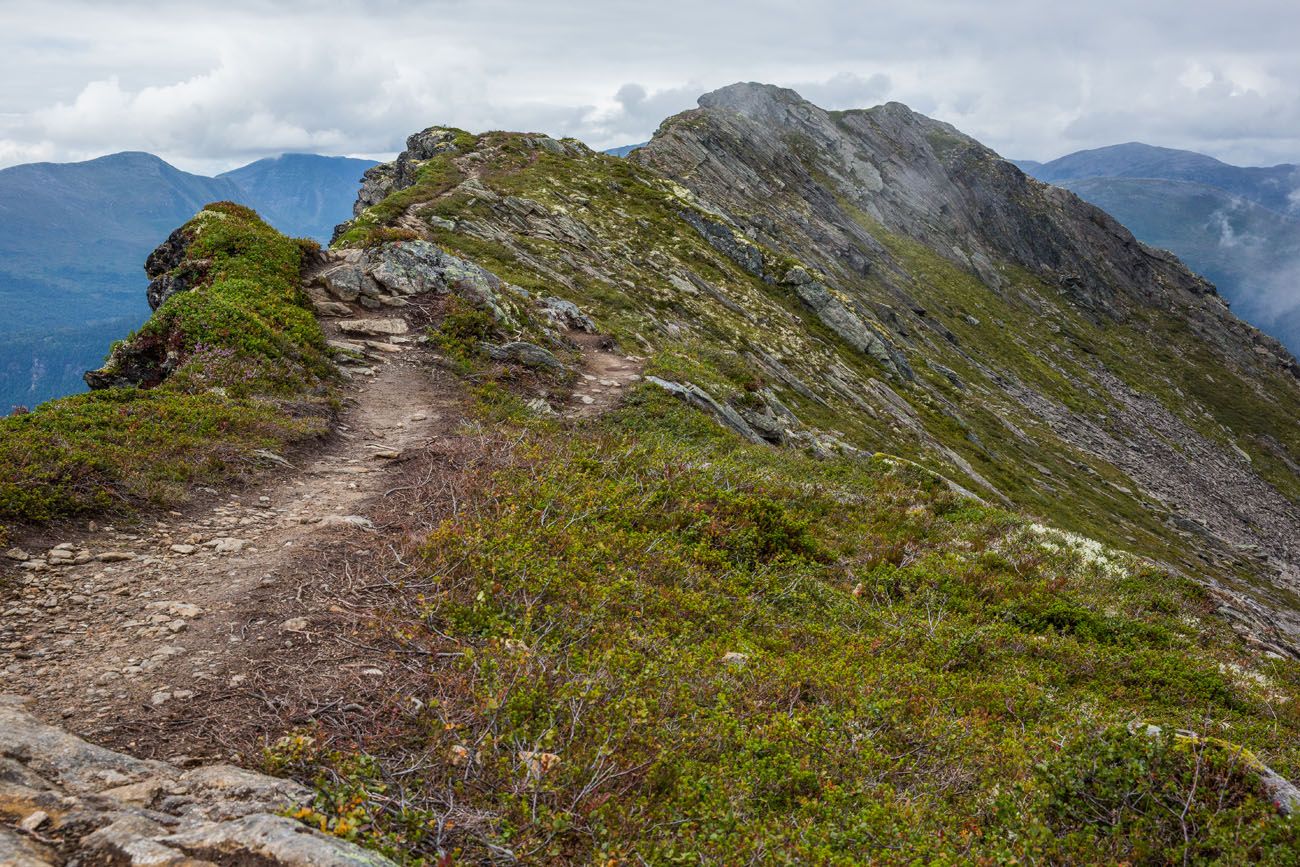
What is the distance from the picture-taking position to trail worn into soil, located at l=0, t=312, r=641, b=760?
20.6ft

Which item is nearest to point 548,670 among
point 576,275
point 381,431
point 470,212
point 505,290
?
point 381,431

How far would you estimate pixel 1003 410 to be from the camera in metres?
77.2

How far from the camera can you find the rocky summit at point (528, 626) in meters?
5.73

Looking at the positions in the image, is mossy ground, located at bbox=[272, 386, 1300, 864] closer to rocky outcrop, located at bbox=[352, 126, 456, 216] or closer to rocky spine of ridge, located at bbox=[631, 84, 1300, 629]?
rocky outcrop, located at bbox=[352, 126, 456, 216]

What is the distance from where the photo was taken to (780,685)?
8469mm

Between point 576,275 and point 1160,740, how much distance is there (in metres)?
37.5

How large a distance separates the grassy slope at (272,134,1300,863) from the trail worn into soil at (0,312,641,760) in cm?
112

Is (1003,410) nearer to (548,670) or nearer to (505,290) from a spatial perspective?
(505,290)

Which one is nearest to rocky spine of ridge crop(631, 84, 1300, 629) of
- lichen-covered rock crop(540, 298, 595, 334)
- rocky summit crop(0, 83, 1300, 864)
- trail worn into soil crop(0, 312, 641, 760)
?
lichen-covered rock crop(540, 298, 595, 334)

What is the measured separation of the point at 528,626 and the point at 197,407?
10082 mm

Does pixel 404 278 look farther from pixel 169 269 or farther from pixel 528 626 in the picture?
pixel 528 626

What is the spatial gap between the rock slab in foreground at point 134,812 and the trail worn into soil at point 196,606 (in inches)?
20.5

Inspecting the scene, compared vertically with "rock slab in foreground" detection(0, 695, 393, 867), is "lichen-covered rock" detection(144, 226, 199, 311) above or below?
above

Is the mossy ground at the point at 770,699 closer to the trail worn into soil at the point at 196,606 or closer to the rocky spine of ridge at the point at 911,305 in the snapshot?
the trail worn into soil at the point at 196,606
